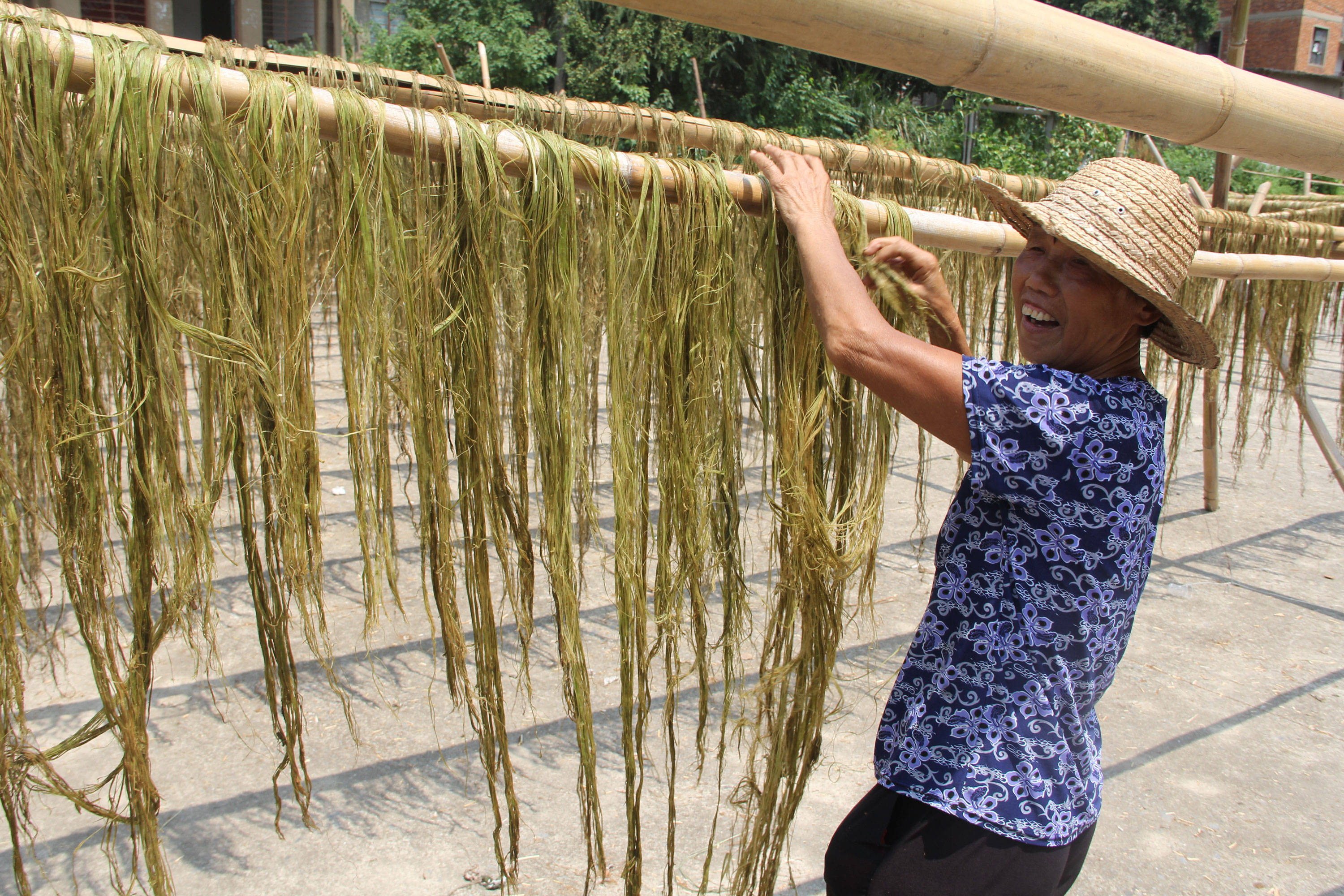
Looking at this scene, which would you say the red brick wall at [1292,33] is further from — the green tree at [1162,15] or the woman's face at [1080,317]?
the woman's face at [1080,317]

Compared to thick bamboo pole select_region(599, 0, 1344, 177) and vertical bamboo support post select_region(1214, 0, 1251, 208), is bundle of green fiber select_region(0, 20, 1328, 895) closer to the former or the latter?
thick bamboo pole select_region(599, 0, 1344, 177)

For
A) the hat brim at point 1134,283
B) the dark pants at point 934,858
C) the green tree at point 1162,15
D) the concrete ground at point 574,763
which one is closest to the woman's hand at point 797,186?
the hat brim at point 1134,283

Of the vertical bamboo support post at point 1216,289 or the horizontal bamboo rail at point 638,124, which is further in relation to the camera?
the vertical bamboo support post at point 1216,289

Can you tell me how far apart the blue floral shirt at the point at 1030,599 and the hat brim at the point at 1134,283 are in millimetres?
116

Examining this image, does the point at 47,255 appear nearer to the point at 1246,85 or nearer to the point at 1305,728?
the point at 1246,85

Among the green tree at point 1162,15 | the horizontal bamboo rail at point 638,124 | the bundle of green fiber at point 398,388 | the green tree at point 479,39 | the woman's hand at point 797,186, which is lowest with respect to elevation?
the bundle of green fiber at point 398,388

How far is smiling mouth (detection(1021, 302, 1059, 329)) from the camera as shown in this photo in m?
1.31

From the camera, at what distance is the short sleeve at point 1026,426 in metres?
1.18

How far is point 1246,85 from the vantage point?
1.59 meters

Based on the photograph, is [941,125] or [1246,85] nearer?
[1246,85]

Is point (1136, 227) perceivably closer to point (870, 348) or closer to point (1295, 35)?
point (870, 348)

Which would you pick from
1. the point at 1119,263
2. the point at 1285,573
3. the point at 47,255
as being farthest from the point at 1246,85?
the point at 1285,573

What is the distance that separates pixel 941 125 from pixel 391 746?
13017 mm

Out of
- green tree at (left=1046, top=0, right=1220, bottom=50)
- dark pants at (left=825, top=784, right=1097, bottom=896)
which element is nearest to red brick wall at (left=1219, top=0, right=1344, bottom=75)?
green tree at (left=1046, top=0, right=1220, bottom=50)
